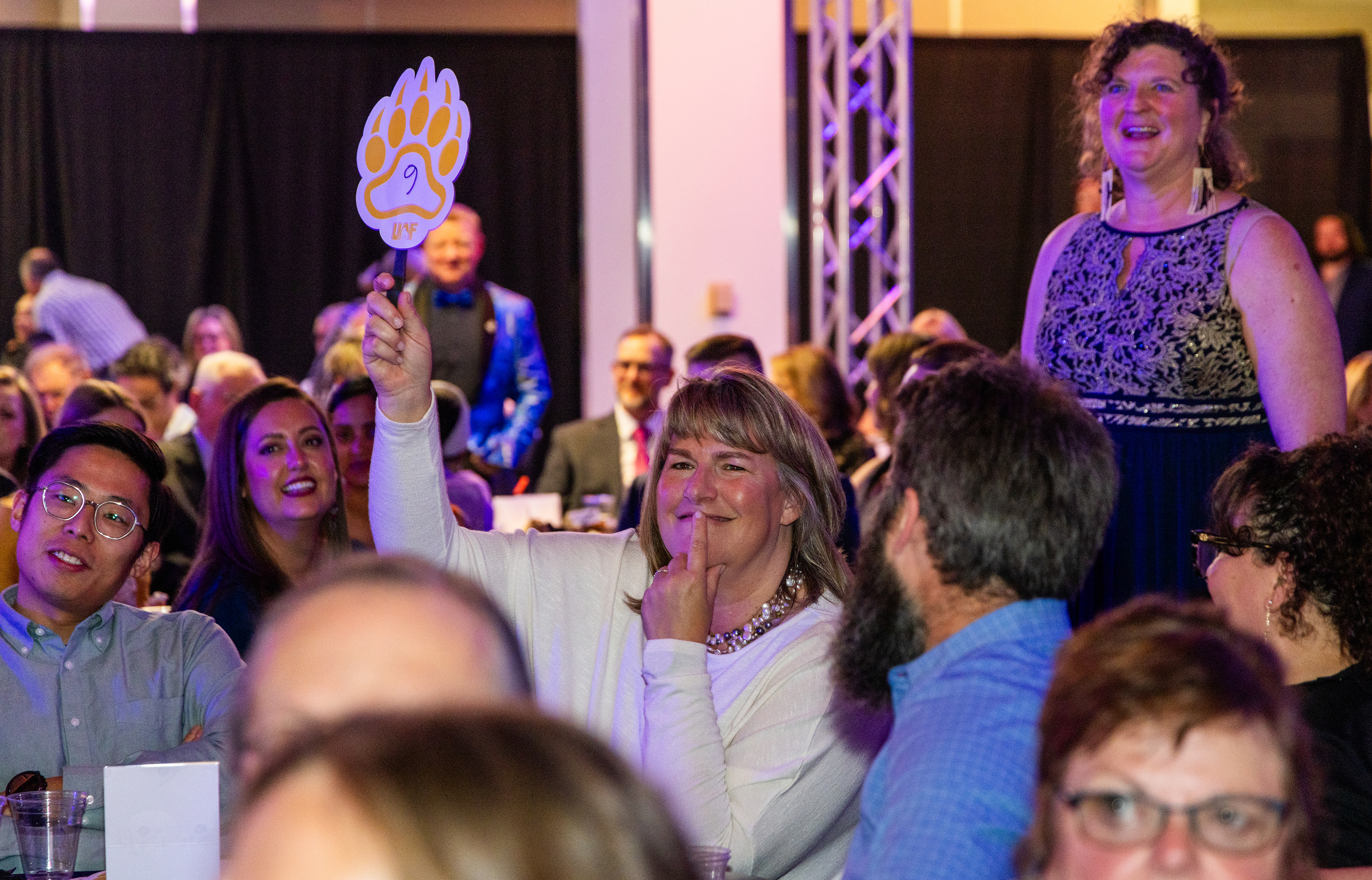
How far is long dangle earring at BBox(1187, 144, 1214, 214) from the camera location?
290cm

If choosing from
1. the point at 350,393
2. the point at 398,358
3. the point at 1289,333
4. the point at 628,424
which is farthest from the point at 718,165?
the point at 398,358

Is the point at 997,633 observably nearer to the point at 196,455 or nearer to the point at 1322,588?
the point at 1322,588

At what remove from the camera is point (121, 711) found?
2.51m

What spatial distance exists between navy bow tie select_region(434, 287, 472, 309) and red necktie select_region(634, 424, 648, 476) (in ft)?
4.91

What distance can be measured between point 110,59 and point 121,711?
27.6 ft

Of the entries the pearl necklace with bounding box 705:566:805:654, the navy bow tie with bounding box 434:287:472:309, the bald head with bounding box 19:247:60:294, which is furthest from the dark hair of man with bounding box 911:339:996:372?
the bald head with bounding box 19:247:60:294

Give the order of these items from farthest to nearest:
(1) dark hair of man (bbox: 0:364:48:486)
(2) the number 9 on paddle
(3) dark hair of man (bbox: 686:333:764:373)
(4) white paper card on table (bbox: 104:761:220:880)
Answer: (3) dark hair of man (bbox: 686:333:764:373) < (1) dark hair of man (bbox: 0:364:48:486) < (2) the number 9 on paddle < (4) white paper card on table (bbox: 104:761:220:880)

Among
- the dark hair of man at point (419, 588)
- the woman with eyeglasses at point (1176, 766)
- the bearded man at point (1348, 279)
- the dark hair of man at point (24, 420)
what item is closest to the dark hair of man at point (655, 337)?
the dark hair of man at point (24, 420)

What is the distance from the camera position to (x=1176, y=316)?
284 cm

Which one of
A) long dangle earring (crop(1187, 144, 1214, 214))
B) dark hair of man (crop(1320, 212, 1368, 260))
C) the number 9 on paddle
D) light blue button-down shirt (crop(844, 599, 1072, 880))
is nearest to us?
light blue button-down shirt (crop(844, 599, 1072, 880))

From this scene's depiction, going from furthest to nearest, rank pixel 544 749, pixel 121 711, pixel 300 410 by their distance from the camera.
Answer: pixel 300 410 < pixel 121 711 < pixel 544 749

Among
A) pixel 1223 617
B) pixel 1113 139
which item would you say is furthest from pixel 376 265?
pixel 1223 617

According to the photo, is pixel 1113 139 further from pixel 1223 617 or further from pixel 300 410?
pixel 300 410

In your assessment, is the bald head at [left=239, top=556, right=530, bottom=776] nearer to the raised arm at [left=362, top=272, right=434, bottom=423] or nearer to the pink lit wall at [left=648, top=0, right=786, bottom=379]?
the raised arm at [left=362, top=272, right=434, bottom=423]
